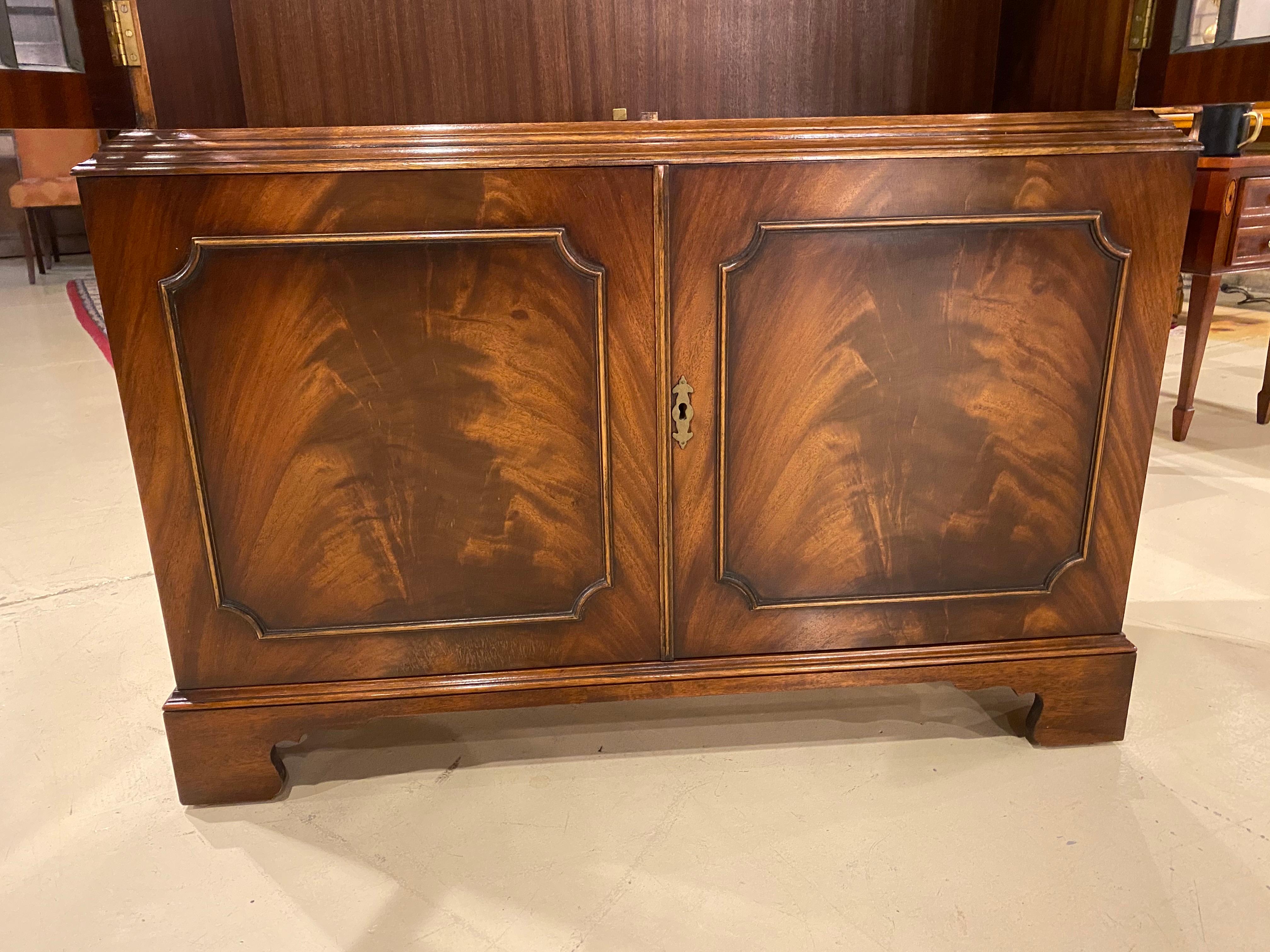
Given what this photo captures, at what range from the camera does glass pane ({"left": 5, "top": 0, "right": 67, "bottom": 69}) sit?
2.83 ft

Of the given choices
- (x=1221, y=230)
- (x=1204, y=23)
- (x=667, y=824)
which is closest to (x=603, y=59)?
(x=1204, y=23)

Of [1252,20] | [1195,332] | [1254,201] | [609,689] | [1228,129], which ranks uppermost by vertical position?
[1252,20]

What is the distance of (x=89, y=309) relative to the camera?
12.8 feet

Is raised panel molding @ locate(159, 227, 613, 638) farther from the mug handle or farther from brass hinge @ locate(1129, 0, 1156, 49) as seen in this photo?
the mug handle

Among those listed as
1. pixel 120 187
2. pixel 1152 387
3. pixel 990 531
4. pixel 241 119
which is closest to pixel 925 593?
pixel 990 531

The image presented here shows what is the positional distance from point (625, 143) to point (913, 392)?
40 centimetres

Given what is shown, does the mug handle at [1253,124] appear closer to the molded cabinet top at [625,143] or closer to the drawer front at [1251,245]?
the drawer front at [1251,245]

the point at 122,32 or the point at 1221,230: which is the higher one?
the point at 122,32

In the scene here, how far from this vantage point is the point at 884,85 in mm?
1326

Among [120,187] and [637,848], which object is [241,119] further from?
[637,848]

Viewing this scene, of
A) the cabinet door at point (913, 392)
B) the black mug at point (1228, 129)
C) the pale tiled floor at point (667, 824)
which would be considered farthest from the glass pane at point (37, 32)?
the black mug at point (1228, 129)

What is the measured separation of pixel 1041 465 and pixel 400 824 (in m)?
0.81

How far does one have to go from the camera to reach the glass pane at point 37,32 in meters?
0.86

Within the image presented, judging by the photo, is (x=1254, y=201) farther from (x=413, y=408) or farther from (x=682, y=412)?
(x=413, y=408)
